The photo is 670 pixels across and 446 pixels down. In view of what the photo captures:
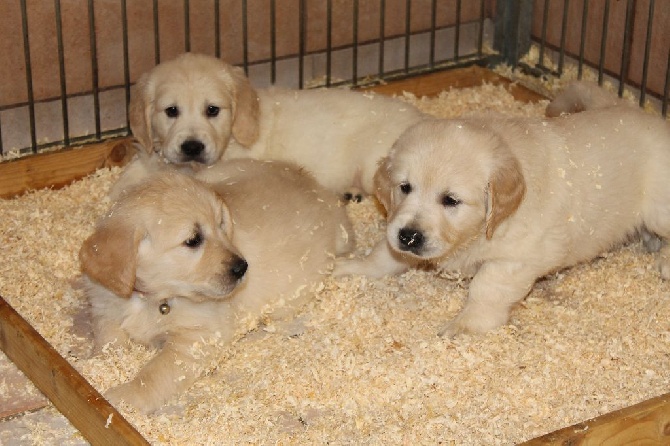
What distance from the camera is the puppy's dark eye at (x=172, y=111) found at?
5773mm

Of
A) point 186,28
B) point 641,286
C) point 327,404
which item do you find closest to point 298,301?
point 327,404

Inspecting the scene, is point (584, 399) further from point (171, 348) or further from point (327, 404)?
point (171, 348)

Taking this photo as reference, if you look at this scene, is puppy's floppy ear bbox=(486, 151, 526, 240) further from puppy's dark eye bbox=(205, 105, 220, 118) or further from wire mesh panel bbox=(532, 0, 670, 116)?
wire mesh panel bbox=(532, 0, 670, 116)

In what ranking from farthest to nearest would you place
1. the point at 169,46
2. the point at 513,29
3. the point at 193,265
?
the point at 513,29
the point at 169,46
the point at 193,265

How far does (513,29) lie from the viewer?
25.5ft

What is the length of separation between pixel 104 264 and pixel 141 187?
0.37 metres

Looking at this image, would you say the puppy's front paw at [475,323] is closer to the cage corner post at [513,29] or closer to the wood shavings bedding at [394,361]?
the wood shavings bedding at [394,361]

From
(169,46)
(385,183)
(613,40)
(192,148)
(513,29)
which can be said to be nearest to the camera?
(385,183)

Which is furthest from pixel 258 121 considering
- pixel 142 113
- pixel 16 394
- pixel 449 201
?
pixel 16 394

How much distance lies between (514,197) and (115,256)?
1617 mm

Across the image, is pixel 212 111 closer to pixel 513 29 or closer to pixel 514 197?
pixel 514 197

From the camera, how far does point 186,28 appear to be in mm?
6621

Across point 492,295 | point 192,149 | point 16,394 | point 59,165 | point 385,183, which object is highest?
point 385,183

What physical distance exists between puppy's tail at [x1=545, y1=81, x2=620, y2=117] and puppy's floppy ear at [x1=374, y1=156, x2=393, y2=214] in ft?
4.67
